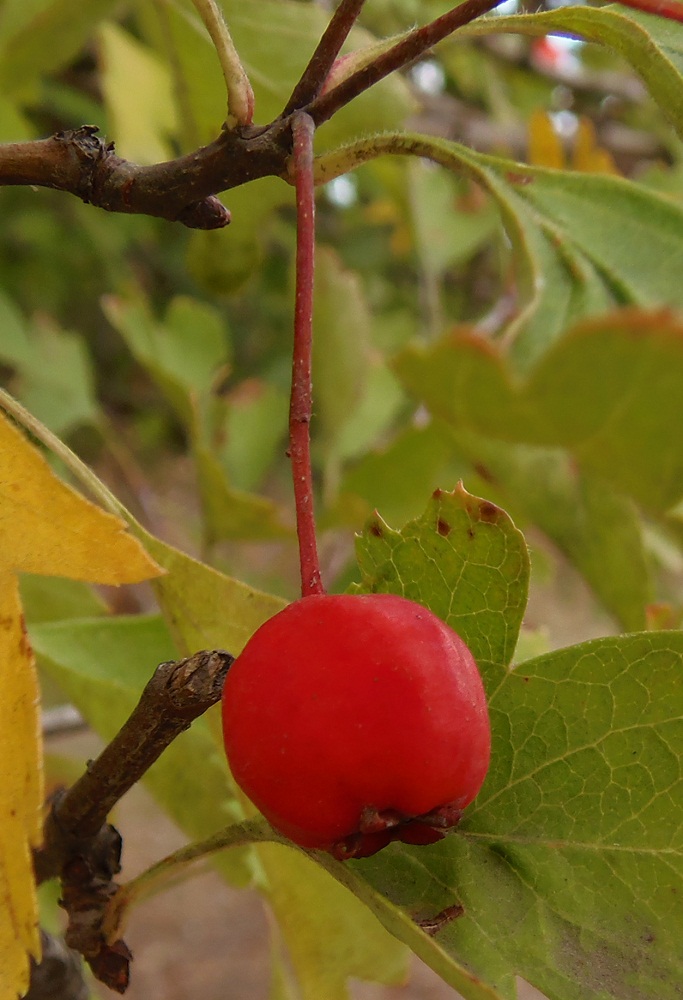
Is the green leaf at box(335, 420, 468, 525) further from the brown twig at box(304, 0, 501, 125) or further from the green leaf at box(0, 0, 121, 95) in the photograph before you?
the brown twig at box(304, 0, 501, 125)

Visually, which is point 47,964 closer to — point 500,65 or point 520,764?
point 520,764

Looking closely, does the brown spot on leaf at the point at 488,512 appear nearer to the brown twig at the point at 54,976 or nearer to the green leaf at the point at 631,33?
the green leaf at the point at 631,33

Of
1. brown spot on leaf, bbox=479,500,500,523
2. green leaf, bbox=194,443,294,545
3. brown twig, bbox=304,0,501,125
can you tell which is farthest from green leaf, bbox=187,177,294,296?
brown spot on leaf, bbox=479,500,500,523

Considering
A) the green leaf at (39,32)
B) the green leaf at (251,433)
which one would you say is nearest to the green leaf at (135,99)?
the green leaf at (39,32)

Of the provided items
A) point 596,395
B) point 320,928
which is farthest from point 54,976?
point 596,395

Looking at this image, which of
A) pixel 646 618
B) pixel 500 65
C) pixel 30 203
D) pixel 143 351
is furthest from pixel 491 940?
pixel 500 65
